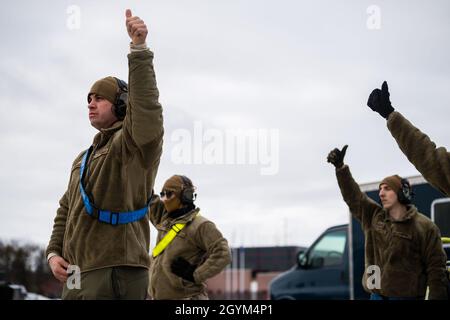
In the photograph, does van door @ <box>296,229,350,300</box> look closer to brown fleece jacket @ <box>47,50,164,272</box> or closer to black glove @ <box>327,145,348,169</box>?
black glove @ <box>327,145,348,169</box>

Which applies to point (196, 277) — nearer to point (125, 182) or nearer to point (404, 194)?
point (404, 194)

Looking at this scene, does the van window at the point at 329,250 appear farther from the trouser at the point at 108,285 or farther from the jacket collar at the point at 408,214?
the trouser at the point at 108,285

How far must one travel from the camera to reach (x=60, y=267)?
412cm

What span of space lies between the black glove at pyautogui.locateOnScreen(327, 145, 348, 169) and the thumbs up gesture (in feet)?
10.7

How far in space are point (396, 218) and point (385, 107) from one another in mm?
1909

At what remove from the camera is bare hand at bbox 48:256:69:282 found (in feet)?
13.5

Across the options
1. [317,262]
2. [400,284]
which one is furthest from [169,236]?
[317,262]

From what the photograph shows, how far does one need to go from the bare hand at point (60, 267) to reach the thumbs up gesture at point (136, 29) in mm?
1318

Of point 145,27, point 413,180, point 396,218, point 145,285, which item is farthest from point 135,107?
point 413,180

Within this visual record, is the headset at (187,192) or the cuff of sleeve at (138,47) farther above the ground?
the cuff of sleeve at (138,47)

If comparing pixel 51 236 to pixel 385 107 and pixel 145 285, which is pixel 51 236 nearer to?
pixel 145 285

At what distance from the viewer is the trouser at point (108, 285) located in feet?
12.8

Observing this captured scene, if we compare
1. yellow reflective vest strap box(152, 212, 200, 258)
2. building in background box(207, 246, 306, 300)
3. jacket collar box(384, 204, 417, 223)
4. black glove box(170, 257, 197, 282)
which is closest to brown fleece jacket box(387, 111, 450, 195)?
jacket collar box(384, 204, 417, 223)

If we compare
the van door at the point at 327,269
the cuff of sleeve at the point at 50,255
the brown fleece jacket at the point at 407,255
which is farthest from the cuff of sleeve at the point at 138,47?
the van door at the point at 327,269
